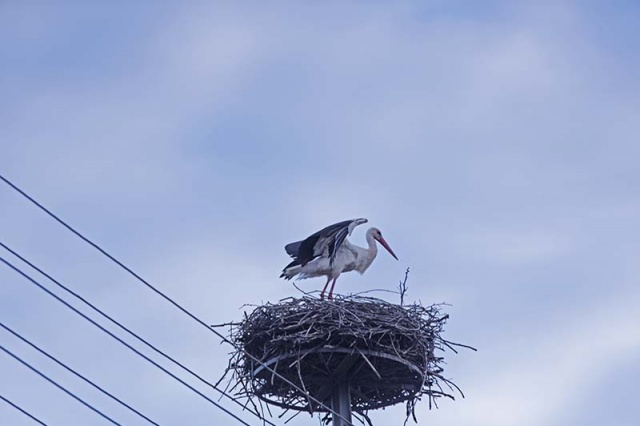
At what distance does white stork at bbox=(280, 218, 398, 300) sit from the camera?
10164 millimetres

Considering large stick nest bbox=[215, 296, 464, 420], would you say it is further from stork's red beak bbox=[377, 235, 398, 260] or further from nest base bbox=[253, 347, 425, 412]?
stork's red beak bbox=[377, 235, 398, 260]

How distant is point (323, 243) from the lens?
10.3m

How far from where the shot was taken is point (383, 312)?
8.62 metres

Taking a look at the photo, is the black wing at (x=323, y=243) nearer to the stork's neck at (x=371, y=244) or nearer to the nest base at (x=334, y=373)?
the stork's neck at (x=371, y=244)

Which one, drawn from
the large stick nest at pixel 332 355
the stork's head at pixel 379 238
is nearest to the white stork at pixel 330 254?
the stork's head at pixel 379 238

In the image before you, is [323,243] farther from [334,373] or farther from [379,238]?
[334,373]

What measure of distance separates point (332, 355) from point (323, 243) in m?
2.25

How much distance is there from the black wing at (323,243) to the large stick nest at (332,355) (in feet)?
5.05

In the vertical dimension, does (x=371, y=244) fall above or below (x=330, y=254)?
above

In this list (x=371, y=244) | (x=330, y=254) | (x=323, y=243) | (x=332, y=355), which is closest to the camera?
(x=332, y=355)

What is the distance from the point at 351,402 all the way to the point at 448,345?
2.88 feet

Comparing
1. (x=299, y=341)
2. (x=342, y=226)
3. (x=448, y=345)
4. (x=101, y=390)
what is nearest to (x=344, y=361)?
(x=299, y=341)

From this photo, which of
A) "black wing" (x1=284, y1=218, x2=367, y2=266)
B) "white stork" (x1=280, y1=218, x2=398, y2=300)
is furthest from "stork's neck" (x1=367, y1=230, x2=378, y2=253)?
"black wing" (x1=284, y1=218, x2=367, y2=266)

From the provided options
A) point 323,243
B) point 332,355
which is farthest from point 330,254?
point 332,355
